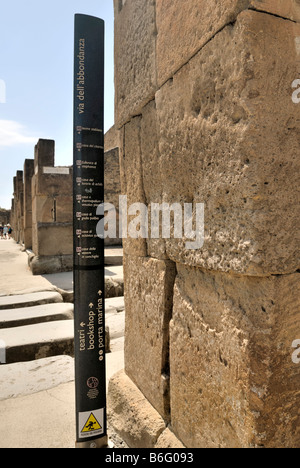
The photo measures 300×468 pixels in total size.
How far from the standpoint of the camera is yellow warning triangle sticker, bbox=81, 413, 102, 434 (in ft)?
5.36

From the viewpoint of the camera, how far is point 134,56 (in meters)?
2.01

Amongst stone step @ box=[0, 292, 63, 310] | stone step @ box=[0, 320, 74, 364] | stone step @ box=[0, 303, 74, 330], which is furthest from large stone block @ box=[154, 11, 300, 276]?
stone step @ box=[0, 292, 63, 310]

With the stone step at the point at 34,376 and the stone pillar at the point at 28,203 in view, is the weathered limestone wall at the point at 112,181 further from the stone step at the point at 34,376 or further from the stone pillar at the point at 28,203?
the stone step at the point at 34,376

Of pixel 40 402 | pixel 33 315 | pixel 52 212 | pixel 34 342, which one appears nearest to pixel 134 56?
pixel 40 402

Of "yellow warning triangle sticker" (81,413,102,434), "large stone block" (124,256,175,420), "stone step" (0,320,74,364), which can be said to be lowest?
"stone step" (0,320,74,364)

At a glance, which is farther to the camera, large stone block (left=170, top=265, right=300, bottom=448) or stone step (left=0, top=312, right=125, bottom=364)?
stone step (left=0, top=312, right=125, bottom=364)

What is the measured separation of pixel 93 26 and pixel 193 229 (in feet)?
3.50

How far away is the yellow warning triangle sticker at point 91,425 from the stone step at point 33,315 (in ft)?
7.76

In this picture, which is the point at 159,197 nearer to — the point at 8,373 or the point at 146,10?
the point at 146,10

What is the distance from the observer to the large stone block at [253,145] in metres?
1.12

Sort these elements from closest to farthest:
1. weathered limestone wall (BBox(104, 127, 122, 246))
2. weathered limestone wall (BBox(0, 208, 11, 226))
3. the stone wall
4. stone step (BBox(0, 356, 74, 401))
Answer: stone step (BBox(0, 356, 74, 401)) < the stone wall < weathered limestone wall (BBox(104, 127, 122, 246)) < weathered limestone wall (BBox(0, 208, 11, 226))

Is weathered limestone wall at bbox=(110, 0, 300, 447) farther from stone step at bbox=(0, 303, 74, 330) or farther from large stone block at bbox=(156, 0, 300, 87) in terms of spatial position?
stone step at bbox=(0, 303, 74, 330)

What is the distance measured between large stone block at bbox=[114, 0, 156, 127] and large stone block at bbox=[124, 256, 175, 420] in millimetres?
917
